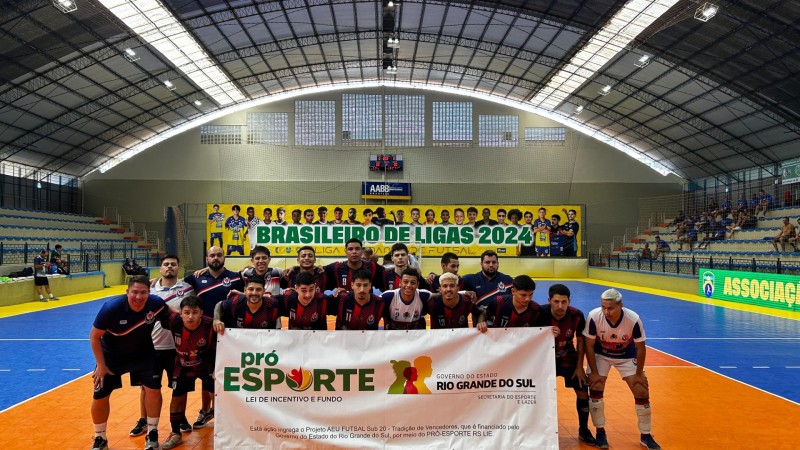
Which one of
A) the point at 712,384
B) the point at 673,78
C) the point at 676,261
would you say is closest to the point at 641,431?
the point at 712,384

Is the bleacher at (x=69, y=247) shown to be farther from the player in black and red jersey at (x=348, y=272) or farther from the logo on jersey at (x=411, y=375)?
the logo on jersey at (x=411, y=375)

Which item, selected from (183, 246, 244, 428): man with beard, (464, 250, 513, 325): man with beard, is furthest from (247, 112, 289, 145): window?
(464, 250, 513, 325): man with beard

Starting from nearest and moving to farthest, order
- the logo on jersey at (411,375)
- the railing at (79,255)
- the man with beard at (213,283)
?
the logo on jersey at (411,375) → the man with beard at (213,283) → the railing at (79,255)

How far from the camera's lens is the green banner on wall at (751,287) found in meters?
16.7

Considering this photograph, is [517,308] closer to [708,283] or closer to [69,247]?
[708,283]

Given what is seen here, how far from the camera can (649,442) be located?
5523mm

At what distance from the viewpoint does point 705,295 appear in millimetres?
21172

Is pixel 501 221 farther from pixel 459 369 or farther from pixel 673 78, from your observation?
pixel 459 369

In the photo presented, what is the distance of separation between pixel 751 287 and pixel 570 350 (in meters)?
16.4

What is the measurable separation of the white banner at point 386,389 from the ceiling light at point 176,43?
78.6 feet

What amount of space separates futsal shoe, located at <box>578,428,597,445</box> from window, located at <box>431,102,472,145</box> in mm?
34178

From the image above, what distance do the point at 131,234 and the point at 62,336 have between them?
30087mm

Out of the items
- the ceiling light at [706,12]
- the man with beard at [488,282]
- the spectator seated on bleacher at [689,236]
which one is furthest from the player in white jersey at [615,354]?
the spectator seated on bleacher at [689,236]

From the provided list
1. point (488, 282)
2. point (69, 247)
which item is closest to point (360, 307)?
point (488, 282)
